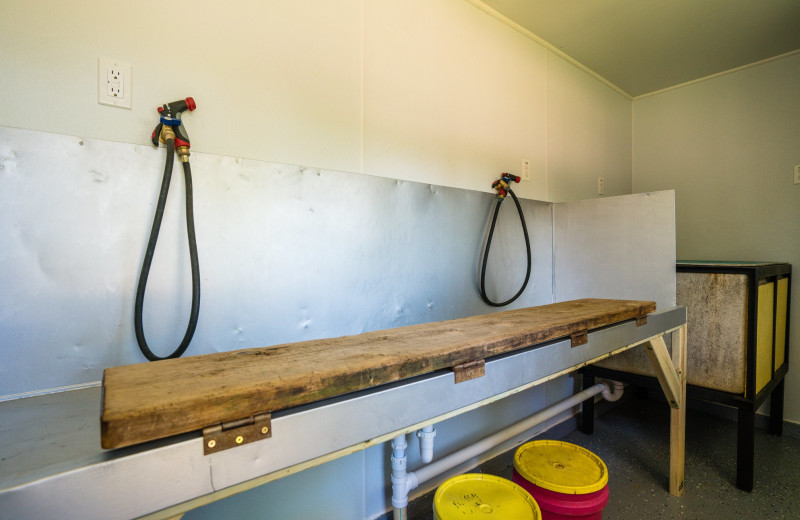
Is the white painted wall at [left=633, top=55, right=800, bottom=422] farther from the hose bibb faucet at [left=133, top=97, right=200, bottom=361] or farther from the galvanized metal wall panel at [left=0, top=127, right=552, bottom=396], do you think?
the hose bibb faucet at [left=133, top=97, right=200, bottom=361]

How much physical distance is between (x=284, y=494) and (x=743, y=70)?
137 inches

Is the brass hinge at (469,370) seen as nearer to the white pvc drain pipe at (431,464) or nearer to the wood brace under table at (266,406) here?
the wood brace under table at (266,406)

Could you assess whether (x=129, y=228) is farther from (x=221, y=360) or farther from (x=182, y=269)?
(x=221, y=360)

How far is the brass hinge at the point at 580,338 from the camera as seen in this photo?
951mm

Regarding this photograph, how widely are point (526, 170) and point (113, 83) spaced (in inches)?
70.9

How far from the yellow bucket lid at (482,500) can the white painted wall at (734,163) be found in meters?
2.26

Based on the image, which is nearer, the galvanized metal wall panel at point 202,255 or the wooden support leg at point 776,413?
the galvanized metal wall panel at point 202,255

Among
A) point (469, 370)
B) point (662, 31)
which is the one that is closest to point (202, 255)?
point (469, 370)

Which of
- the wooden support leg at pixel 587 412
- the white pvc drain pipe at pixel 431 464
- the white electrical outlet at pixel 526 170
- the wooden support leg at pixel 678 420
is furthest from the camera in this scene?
the wooden support leg at pixel 587 412

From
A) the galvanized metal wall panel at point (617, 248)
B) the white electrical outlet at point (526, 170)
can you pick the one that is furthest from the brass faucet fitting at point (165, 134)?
the galvanized metal wall panel at point (617, 248)

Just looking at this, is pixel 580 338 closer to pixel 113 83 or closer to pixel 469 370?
pixel 469 370

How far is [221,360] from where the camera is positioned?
0.65 m

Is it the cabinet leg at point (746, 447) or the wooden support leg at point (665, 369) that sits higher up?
the wooden support leg at point (665, 369)

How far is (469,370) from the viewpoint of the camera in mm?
709
